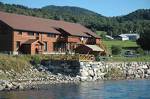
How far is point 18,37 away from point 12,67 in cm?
1550

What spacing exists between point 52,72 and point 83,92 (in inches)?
582

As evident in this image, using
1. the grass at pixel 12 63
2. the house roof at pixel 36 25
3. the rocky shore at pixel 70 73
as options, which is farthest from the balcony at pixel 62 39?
the grass at pixel 12 63

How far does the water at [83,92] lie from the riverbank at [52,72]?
3.26 meters

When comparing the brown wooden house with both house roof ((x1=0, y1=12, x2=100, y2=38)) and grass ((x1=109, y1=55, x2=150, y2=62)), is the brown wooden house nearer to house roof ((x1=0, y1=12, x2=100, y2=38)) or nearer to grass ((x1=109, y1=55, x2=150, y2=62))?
house roof ((x1=0, y1=12, x2=100, y2=38))

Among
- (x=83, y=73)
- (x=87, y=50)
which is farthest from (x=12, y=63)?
(x=87, y=50)

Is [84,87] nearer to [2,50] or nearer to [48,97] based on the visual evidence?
[48,97]

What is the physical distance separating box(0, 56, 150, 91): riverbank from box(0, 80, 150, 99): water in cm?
326

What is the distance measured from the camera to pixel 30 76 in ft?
195

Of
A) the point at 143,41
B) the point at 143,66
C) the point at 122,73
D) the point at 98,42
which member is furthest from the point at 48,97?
the point at 143,41

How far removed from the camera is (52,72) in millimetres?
63875

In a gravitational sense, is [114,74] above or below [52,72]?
below

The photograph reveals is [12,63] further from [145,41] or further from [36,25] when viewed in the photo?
[145,41]


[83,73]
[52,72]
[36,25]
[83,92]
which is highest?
[36,25]

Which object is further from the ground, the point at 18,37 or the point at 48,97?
the point at 18,37
